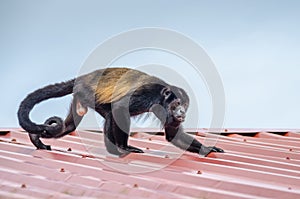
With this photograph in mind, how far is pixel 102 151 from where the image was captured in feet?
15.5

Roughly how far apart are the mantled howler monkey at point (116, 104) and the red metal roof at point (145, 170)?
0.14 m

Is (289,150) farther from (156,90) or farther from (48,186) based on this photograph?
(48,186)

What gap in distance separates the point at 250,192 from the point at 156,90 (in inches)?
81.4

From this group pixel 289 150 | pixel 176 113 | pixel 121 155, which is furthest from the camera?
pixel 289 150

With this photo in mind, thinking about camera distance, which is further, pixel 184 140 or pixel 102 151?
pixel 184 140

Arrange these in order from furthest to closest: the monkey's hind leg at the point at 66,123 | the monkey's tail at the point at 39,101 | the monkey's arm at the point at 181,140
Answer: the monkey's arm at the point at 181,140
the monkey's hind leg at the point at 66,123
the monkey's tail at the point at 39,101

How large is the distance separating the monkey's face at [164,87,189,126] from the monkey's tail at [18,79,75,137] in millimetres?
841

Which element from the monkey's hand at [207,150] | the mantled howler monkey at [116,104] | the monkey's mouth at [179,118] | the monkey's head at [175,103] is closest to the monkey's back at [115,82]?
the mantled howler monkey at [116,104]

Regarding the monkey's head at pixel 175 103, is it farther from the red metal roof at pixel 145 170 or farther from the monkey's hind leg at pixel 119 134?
the monkey's hind leg at pixel 119 134

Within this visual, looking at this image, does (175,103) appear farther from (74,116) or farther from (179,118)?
(74,116)

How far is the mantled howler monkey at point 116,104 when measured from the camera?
4660 millimetres

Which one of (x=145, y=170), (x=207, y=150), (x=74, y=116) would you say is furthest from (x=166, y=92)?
(x=145, y=170)

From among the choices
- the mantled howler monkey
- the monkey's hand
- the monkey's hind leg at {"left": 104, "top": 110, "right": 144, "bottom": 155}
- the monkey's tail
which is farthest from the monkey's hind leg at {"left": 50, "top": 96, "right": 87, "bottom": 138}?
the monkey's hand

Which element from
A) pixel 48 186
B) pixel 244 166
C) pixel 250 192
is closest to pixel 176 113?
pixel 244 166
